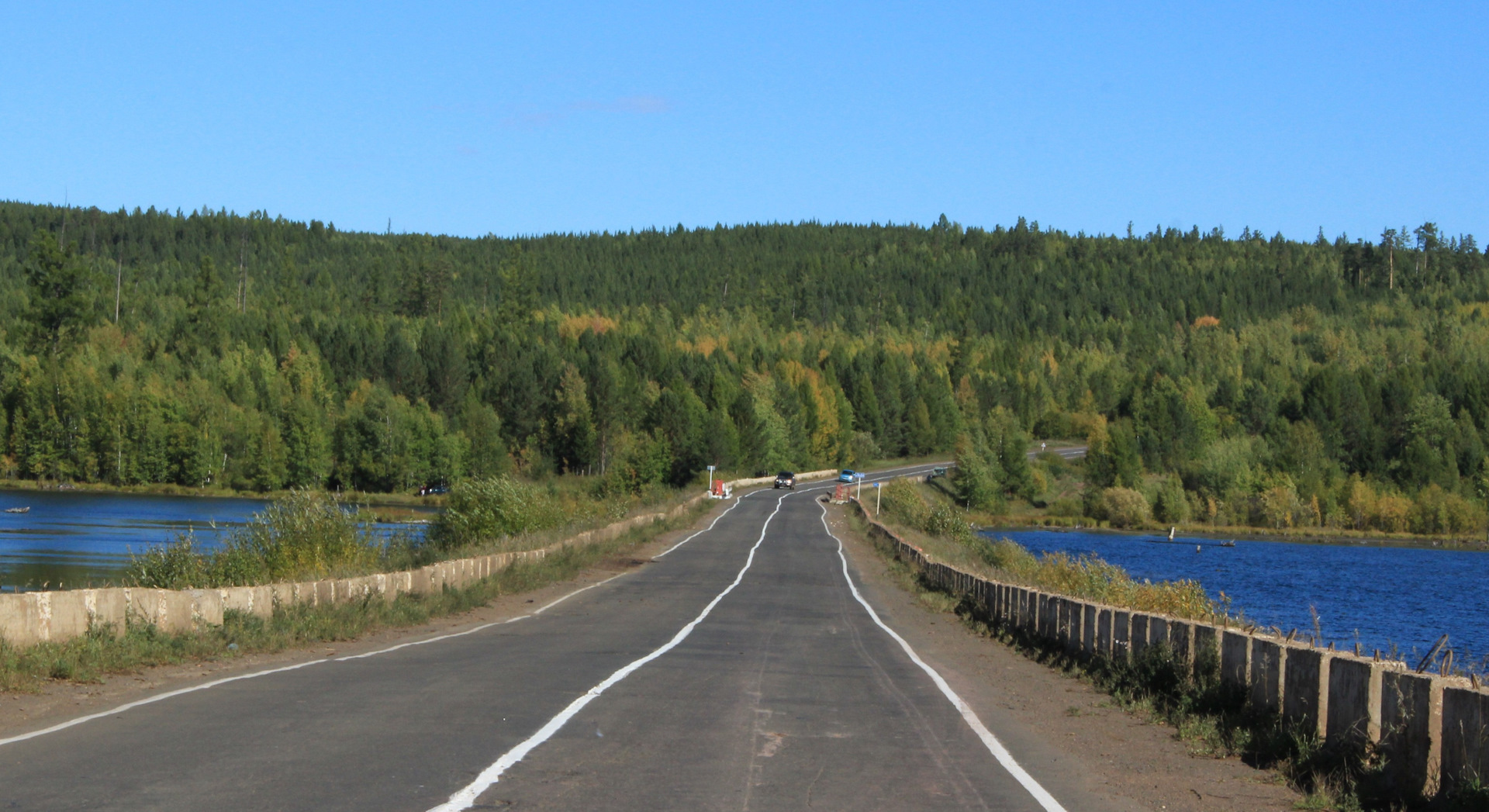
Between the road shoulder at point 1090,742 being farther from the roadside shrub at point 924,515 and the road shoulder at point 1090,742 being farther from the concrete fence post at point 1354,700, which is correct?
the roadside shrub at point 924,515

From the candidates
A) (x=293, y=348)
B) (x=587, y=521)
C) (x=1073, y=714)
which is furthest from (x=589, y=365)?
(x=1073, y=714)

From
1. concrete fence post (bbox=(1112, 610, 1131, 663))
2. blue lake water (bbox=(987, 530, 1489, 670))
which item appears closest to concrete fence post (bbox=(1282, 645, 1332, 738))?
concrete fence post (bbox=(1112, 610, 1131, 663))

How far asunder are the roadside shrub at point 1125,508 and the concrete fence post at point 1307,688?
4487 inches

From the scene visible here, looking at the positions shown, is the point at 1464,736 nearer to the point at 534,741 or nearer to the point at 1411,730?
the point at 1411,730

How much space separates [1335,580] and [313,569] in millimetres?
65580

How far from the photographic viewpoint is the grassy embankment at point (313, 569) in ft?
→ 44.6

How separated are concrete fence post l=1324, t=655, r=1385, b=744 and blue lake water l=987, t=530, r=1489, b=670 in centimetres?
1829

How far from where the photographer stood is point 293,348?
5541 inches

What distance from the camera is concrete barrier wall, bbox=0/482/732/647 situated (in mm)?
13305

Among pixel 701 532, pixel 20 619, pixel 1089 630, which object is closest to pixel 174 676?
pixel 20 619

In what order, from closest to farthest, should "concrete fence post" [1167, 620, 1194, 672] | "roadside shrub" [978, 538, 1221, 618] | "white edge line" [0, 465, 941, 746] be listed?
"white edge line" [0, 465, 941, 746]
"concrete fence post" [1167, 620, 1194, 672]
"roadside shrub" [978, 538, 1221, 618]

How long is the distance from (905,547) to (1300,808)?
34.8m

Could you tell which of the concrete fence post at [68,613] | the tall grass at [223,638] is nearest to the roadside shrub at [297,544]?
the tall grass at [223,638]

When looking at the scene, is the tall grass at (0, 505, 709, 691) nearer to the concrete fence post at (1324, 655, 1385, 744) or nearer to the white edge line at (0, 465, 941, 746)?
the white edge line at (0, 465, 941, 746)
